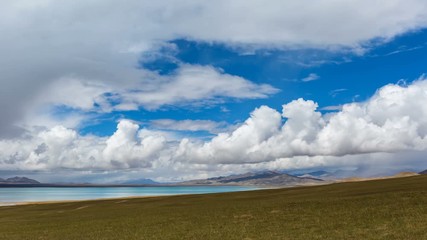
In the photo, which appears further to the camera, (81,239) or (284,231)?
(81,239)

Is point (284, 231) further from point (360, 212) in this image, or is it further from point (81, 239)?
point (81, 239)

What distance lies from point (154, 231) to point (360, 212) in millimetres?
22052

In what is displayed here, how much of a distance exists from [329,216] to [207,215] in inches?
672

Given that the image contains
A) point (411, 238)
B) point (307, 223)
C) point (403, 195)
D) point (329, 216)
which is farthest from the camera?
point (403, 195)

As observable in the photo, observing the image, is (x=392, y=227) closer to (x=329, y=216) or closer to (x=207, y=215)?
(x=329, y=216)

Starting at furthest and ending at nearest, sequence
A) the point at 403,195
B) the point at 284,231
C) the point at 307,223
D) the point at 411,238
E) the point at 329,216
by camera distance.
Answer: the point at 403,195 < the point at 329,216 < the point at 307,223 < the point at 284,231 < the point at 411,238

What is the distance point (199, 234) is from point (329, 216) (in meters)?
14.1

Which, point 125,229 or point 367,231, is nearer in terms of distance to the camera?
point 367,231

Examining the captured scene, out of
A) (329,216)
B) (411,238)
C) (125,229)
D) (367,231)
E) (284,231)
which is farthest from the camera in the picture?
(125,229)

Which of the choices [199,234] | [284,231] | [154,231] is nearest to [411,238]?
[284,231]

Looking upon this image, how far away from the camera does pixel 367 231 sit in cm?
3117

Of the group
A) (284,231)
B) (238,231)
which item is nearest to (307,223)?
(284,231)

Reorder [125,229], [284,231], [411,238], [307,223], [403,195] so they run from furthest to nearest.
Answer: [403,195]
[125,229]
[307,223]
[284,231]
[411,238]

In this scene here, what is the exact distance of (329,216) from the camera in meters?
40.4
